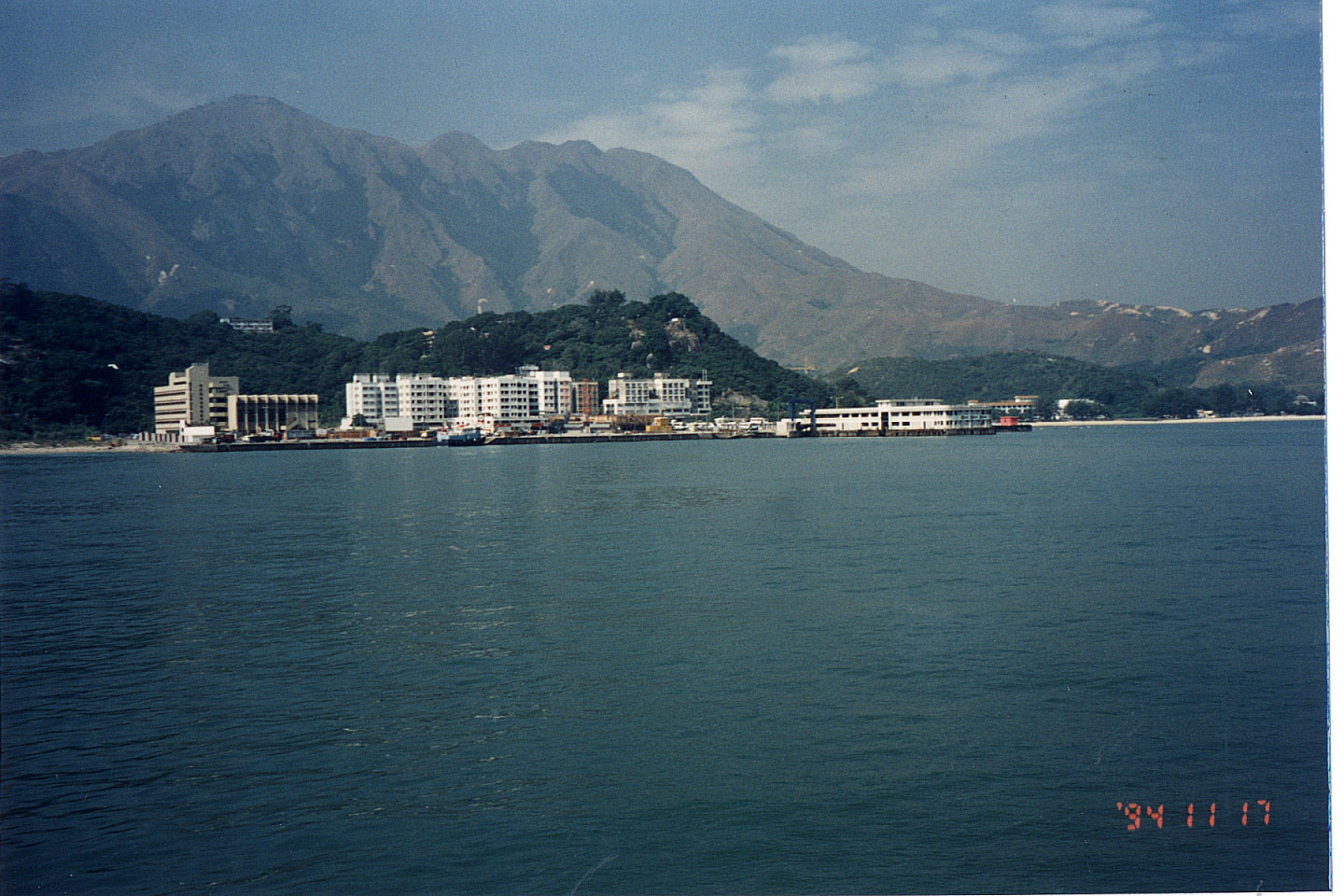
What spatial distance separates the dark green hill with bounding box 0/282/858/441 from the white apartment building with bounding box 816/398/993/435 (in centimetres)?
441

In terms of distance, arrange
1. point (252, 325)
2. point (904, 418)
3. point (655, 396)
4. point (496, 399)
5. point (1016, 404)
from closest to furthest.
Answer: point (904, 418)
point (496, 399)
point (655, 396)
point (1016, 404)
point (252, 325)

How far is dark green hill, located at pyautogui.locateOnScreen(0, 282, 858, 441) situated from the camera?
4359 centimetres

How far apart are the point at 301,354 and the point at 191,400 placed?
592 inches

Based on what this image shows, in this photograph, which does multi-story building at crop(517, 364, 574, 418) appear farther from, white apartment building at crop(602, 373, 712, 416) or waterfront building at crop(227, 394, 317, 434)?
waterfront building at crop(227, 394, 317, 434)

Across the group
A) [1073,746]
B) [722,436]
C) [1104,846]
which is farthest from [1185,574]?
[722,436]

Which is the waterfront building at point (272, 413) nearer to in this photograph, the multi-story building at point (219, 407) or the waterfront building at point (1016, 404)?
the multi-story building at point (219, 407)

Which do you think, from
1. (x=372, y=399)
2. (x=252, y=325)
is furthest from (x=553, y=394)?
(x=252, y=325)

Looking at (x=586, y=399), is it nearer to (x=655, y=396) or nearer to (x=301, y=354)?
(x=655, y=396)

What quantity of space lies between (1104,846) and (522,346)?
7226 cm

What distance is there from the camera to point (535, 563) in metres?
10.1

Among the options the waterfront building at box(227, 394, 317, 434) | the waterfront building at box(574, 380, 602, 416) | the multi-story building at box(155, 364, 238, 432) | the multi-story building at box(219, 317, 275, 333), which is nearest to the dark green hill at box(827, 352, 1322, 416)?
the waterfront building at box(574, 380, 602, 416)
